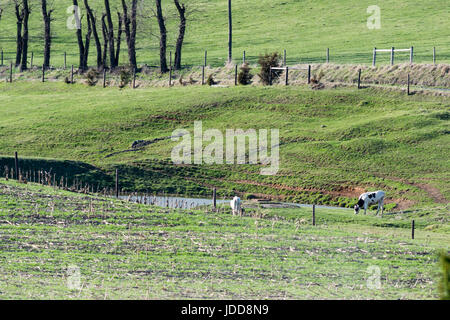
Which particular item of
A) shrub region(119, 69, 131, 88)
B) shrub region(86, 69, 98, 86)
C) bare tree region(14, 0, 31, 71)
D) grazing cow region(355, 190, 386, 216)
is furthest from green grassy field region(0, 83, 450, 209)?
bare tree region(14, 0, 31, 71)

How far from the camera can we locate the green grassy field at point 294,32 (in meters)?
78.8

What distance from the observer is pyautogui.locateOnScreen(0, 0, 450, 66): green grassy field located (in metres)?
78.8

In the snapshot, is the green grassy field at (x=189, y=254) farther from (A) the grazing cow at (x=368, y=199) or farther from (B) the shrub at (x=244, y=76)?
(B) the shrub at (x=244, y=76)

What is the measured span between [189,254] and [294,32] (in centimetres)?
7408

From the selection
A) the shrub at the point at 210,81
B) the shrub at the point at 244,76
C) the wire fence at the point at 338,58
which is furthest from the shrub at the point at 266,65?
the wire fence at the point at 338,58

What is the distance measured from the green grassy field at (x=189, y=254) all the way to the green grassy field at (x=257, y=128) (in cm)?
857

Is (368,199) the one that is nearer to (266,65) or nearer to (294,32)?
(266,65)

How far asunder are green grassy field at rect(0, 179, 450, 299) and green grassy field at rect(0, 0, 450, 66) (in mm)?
43491

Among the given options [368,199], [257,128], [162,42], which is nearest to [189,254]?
[368,199]

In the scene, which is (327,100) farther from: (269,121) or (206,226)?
(206,226)

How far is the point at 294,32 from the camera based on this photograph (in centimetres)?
9300

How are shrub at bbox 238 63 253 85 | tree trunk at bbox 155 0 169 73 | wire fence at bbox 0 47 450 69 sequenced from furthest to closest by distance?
tree trunk at bbox 155 0 169 73 < wire fence at bbox 0 47 450 69 < shrub at bbox 238 63 253 85

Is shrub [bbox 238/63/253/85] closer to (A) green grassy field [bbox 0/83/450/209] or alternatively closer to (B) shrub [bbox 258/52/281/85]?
(B) shrub [bbox 258/52/281/85]

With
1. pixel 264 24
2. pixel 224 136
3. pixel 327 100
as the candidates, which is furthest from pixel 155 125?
pixel 264 24
